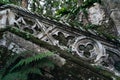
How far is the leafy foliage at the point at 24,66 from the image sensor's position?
3911 millimetres

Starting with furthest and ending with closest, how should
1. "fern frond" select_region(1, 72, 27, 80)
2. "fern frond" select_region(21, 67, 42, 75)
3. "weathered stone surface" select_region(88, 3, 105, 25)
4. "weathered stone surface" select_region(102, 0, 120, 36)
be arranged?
"weathered stone surface" select_region(88, 3, 105, 25) < "weathered stone surface" select_region(102, 0, 120, 36) < "fern frond" select_region(21, 67, 42, 75) < "fern frond" select_region(1, 72, 27, 80)

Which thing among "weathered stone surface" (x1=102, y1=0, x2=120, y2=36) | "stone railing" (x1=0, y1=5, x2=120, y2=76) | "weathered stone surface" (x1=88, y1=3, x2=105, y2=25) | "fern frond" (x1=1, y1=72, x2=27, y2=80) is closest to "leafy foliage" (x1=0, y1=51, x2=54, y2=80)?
"fern frond" (x1=1, y1=72, x2=27, y2=80)

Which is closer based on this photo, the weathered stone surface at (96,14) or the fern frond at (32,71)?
the fern frond at (32,71)

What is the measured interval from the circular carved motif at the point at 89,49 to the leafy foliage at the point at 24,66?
1298mm

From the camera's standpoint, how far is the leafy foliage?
391 cm

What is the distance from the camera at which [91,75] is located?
173 inches

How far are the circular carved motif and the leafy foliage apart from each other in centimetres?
130

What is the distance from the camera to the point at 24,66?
→ 4.12m

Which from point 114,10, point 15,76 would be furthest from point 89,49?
point 114,10

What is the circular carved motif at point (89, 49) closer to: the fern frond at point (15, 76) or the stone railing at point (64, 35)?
the stone railing at point (64, 35)

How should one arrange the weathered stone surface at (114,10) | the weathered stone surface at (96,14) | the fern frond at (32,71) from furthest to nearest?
the weathered stone surface at (96,14) < the weathered stone surface at (114,10) < the fern frond at (32,71)

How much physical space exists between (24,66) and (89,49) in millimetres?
1998

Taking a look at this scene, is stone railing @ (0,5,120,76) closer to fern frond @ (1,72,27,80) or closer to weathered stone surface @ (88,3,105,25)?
fern frond @ (1,72,27,80)

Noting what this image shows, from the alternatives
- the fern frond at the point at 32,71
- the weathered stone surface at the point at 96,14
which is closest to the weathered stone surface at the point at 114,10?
the weathered stone surface at the point at 96,14
